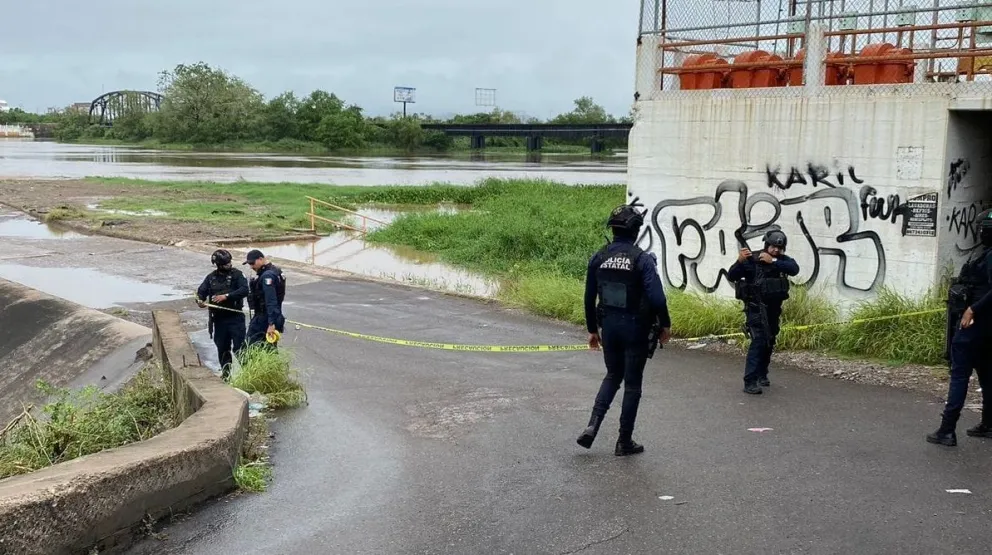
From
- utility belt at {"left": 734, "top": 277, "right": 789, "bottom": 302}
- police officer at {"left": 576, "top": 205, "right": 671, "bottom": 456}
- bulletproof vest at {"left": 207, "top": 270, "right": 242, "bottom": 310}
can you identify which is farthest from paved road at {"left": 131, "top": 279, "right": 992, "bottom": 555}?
bulletproof vest at {"left": 207, "top": 270, "right": 242, "bottom": 310}

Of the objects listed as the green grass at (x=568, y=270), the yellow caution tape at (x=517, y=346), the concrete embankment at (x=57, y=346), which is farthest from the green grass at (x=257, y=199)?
the yellow caution tape at (x=517, y=346)

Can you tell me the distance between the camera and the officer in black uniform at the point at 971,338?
6.16 meters

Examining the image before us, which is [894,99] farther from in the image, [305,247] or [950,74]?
[305,247]

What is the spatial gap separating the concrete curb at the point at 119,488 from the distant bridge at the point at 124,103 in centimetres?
13716

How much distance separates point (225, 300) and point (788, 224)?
620 cm

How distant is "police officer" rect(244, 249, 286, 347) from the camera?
8586 mm

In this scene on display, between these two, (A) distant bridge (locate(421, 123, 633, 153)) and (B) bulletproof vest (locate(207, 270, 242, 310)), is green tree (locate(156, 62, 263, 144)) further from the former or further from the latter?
(B) bulletproof vest (locate(207, 270, 242, 310))

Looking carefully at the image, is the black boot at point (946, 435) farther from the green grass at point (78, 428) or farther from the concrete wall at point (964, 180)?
the green grass at point (78, 428)

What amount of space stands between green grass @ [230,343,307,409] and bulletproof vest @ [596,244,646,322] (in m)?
3.29

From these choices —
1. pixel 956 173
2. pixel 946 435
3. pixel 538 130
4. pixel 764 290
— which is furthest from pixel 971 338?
pixel 538 130

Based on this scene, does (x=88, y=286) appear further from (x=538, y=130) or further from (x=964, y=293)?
(x=538, y=130)

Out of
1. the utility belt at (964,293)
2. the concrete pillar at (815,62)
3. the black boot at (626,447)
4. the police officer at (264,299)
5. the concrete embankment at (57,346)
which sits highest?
the concrete pillar at (815,62)

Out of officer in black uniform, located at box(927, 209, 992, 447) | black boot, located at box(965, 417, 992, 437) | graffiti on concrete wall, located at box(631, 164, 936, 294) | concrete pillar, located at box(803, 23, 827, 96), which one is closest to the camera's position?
officer in black uniform, located at box(927, 209, 992, 447)

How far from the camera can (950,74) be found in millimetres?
10430
